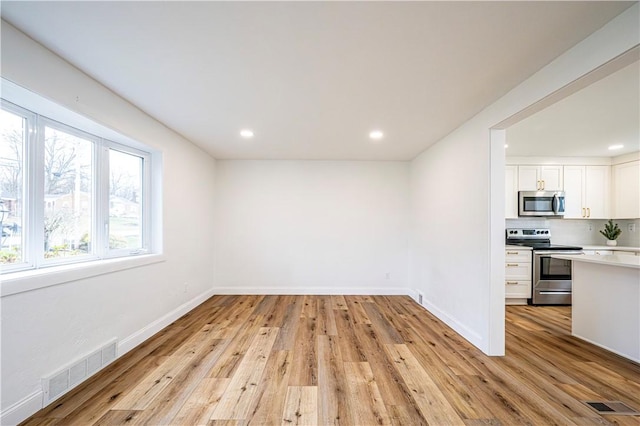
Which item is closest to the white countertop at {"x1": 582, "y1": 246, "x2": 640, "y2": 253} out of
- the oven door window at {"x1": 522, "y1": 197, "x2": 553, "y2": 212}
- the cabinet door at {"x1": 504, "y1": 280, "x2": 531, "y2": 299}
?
the oven door window at {"x1": 522, "y1": 197, "x2": 553, "y2": 212}

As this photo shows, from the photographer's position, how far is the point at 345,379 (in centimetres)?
228

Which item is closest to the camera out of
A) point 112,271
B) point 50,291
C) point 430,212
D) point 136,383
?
point 50,291

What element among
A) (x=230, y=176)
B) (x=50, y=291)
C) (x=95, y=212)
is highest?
(x=230, y=176)

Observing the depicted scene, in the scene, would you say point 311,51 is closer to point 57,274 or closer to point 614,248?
point 57,274

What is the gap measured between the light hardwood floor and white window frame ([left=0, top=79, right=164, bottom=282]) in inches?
35.5

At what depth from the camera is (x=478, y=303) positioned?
2.93m

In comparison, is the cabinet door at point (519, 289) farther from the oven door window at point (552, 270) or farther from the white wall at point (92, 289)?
the white wall at point (92, 289)

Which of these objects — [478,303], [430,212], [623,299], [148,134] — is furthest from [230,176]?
[623,299]

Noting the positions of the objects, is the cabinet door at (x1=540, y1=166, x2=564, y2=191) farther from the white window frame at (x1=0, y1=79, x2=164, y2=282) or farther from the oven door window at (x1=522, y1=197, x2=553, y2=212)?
the white window frame at (x1=0, y1=79, x2=164, y2=282)

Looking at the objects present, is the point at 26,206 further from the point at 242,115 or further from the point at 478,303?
the point at 478,303

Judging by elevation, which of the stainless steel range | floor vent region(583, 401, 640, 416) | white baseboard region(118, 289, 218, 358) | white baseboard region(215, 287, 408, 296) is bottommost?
white baseboard region(215, 287, 408, 296)

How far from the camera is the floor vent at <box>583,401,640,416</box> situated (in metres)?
1.90

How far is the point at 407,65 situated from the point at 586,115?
248 cm

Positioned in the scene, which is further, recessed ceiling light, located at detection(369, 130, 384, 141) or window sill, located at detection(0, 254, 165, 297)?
recessed ceiling light, located at detection(369, 130, 384, 141)
